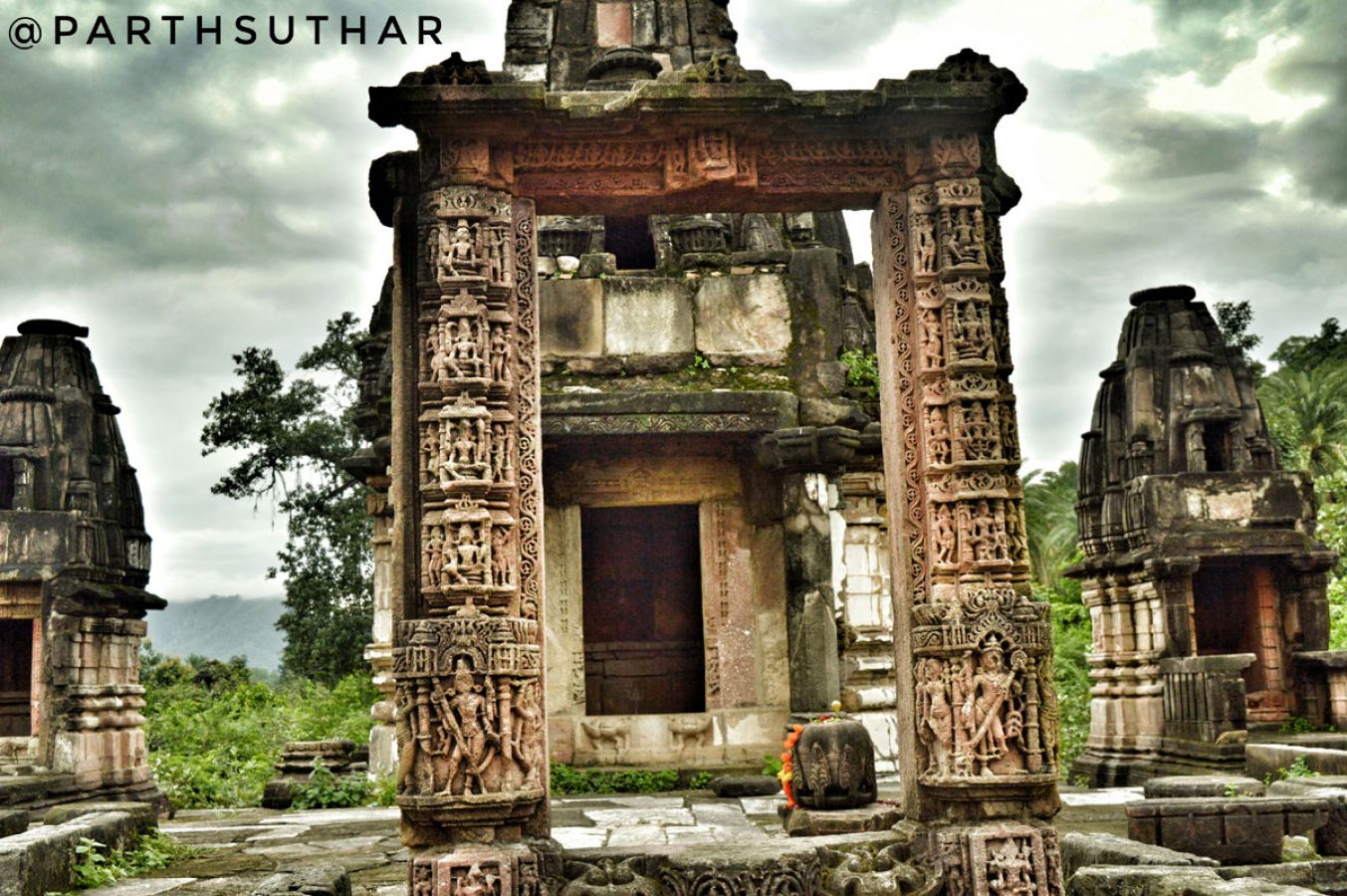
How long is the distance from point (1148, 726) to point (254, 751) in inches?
527

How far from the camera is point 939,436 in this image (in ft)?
24.5

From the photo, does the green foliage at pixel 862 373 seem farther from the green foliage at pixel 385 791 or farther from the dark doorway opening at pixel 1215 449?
the green foliage at pixel 385 791

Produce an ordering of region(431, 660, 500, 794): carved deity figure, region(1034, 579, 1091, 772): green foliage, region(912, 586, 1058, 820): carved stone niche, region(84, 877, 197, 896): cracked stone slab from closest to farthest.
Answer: region(431, 660, 500, 794): carved deity figure
region(912, 586, 1058, 820): carved stone niche
region(84, 877, 197, 896): cracked stone slab
region(1034, 579, 1091, 772): green foliage

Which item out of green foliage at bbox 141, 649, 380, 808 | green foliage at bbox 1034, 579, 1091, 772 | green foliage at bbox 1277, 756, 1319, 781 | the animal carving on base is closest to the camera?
green foliage at bbox 1277, 756, 1319, 781

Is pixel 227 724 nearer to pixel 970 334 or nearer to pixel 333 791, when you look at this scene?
pixel 333 791

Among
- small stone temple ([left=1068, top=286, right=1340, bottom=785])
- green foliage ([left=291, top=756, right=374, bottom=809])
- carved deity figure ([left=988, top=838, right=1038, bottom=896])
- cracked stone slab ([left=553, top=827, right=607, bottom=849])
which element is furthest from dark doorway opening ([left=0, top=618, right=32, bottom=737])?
small stone temple ([left=1068, top=286, right=1340, bottom=785])

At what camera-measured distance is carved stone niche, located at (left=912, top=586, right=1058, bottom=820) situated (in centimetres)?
708

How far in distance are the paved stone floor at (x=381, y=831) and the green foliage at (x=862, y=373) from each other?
408 cm

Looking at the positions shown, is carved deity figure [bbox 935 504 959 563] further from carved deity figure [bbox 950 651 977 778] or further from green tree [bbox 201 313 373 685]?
green tree [bbox 201 313 373 685]

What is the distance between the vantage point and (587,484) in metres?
14.2

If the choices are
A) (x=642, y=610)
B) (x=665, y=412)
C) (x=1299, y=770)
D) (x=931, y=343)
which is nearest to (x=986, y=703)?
(x=931, y=343)

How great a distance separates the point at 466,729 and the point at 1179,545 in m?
9.15

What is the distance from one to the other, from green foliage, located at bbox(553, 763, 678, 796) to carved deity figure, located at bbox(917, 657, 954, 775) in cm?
623

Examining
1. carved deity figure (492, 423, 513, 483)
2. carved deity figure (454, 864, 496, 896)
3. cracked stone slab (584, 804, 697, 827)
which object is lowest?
cracked stone slab (584, 804, 697, 827)
